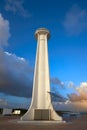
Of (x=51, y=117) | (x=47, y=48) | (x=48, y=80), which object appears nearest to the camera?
(x=51, y=117)

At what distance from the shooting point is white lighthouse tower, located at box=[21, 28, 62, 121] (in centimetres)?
2536

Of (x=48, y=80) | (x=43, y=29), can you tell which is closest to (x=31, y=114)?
(x=48, y=80)

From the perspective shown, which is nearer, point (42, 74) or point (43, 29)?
point (42, 74)

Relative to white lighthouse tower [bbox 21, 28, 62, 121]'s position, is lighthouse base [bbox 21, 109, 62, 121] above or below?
below

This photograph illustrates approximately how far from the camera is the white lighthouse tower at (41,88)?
83.2 ft

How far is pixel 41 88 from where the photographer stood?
26906 mm

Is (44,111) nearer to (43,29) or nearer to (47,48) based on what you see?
(47,48)

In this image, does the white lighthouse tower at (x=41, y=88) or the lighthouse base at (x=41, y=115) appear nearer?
the lighthouse base at (x=41, y=115)

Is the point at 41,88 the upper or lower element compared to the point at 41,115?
upper

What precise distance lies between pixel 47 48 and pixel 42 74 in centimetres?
433

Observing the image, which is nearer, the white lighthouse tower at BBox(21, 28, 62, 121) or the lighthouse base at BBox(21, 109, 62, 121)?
the lighthouse base at BBox(21, 109, 62, 121)

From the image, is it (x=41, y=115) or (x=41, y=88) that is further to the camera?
A: (x=41, y=88)

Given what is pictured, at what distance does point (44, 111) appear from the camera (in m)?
25.6

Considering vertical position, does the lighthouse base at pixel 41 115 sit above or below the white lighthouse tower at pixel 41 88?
below
